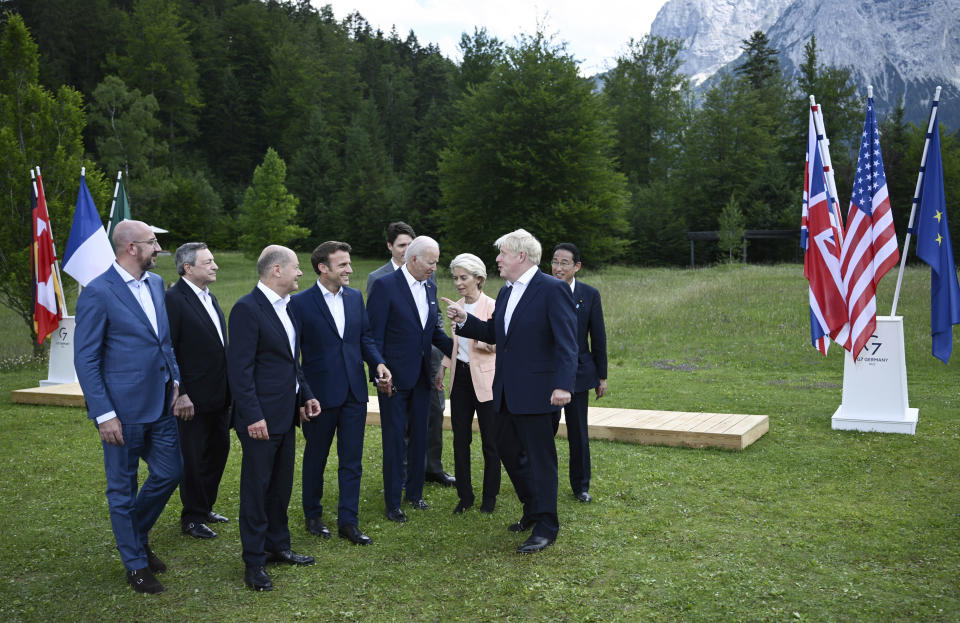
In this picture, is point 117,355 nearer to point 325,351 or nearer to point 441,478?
point 325,351

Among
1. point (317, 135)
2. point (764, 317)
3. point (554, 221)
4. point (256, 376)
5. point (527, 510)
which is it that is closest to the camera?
point (256, 376)

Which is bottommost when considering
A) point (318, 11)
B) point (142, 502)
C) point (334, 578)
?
point (334, 578)

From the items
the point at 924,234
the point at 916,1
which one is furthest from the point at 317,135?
the point at 916,1

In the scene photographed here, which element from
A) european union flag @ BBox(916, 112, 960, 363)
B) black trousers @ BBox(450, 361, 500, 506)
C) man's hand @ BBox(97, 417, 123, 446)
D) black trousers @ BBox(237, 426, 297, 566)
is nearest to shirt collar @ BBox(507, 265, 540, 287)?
black trousers @ BBox(450, 361, 500, 506)

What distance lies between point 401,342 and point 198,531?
2.06 m

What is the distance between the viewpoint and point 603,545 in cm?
528

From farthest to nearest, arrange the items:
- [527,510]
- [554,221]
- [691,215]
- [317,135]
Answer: [317,135], [691,215], [554,221], [527,510]

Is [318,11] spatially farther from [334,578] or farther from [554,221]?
[334,578]

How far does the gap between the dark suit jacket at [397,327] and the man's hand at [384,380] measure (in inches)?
6.3

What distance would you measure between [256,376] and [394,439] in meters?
1.52

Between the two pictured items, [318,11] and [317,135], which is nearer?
[317,135]

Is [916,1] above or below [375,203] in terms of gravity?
above

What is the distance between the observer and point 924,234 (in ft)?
29.0

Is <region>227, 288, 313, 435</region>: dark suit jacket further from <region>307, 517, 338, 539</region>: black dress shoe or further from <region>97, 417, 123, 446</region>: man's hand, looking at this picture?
<region>307, 517, 338, 539</region>: black dress shoe
